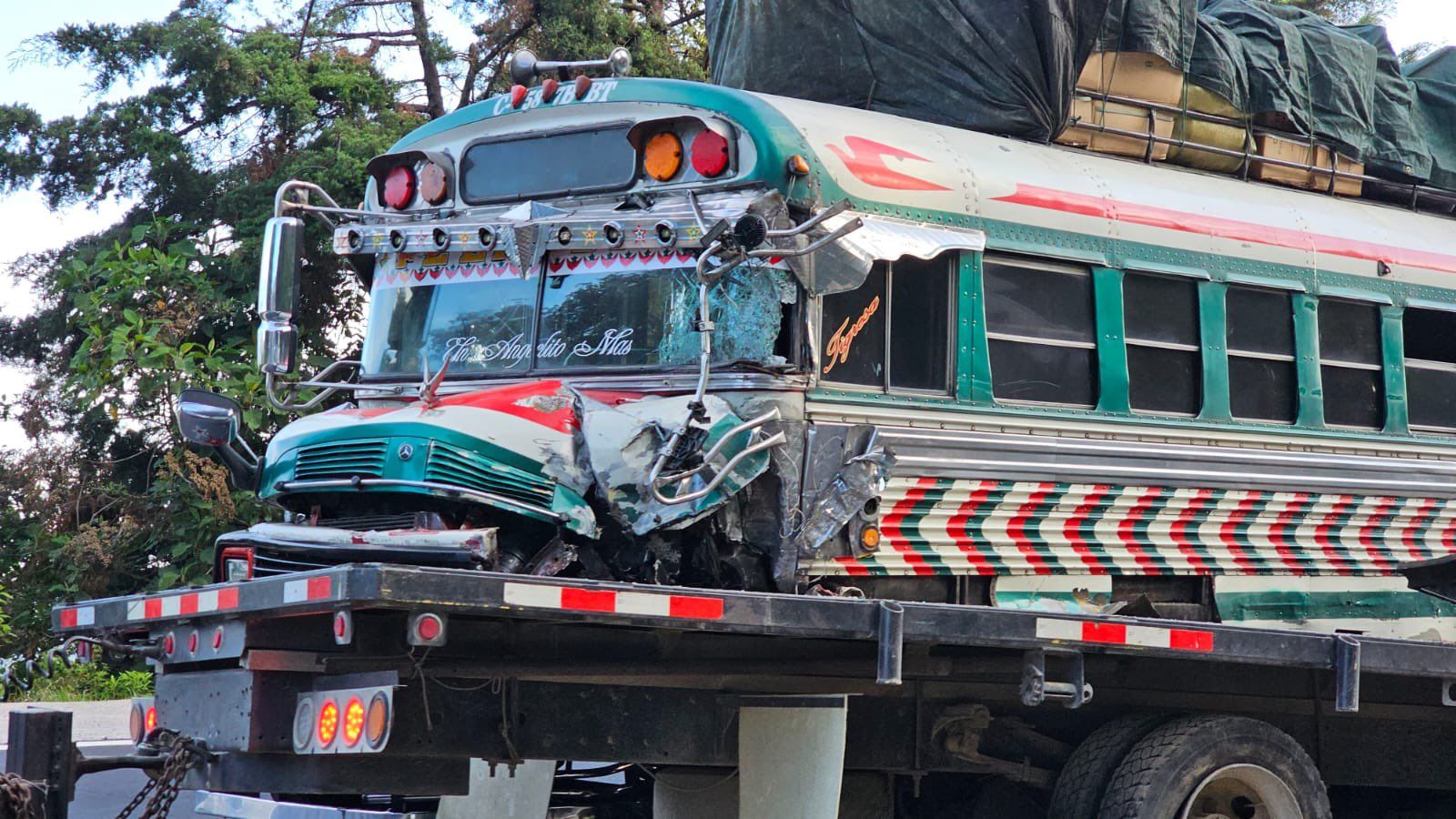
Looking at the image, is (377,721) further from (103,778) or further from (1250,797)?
(103,778)

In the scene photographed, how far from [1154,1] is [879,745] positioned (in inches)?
152

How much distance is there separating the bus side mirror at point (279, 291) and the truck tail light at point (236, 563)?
90 cm

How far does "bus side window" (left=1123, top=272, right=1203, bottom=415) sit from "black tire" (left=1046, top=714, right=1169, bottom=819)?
56.3 inches

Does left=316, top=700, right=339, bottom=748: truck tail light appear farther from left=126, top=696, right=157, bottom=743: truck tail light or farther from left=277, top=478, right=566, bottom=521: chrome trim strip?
left=126, top=696, right=157, bottom=743: truck tail light

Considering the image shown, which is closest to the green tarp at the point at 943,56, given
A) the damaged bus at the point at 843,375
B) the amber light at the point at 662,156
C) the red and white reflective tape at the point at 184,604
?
the damaged bus at the point at 843,375

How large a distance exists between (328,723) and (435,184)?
115 inches

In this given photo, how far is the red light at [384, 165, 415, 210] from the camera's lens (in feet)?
24.8

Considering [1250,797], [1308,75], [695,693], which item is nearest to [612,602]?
[695,693]

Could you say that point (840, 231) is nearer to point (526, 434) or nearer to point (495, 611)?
point (526, 434)

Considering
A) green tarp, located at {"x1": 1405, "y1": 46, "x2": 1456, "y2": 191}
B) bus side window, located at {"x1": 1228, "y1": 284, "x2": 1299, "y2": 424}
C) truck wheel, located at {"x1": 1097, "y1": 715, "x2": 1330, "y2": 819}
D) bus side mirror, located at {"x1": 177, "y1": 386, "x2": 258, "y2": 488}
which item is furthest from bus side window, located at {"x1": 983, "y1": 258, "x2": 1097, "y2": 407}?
green tarp, located at {"x1": 1405, "y1": 46, "x2": 1456, "y2": 191}

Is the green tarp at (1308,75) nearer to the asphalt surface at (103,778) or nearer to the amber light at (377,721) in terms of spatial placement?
the amber light at (377,721)

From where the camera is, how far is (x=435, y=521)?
5.96 meters

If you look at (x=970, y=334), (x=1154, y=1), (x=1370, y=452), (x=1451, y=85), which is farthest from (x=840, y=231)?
(x=1451, y=85)

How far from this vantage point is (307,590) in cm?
489
